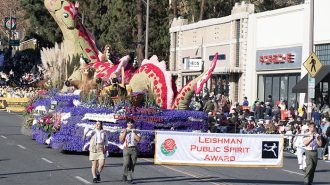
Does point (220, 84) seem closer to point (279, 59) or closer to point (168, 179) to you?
point (279, 59)

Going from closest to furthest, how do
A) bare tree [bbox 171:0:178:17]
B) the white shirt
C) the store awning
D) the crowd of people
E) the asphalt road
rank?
the white shirt → the asphalt road → the crowd of people → the store awning → bare tree [bbox 171:0:178:17]

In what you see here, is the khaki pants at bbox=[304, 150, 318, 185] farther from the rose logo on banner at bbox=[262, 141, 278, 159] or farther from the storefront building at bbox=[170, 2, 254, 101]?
the storefront building at bbox=[170, 2, 254, 101]

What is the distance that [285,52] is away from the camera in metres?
41.4

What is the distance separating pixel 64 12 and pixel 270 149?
51.8ft

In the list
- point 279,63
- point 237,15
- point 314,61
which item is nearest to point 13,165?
point 314,61

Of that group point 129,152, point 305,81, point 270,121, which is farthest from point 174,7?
point 129,152

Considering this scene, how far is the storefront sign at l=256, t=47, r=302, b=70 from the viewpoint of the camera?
132 ft

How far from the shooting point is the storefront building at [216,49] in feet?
153

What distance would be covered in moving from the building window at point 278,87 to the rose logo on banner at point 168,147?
24.1m

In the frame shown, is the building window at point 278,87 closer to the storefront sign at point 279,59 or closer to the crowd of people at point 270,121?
the storefront sign at point 279,59

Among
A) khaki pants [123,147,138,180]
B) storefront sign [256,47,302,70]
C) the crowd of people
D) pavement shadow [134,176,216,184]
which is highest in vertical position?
storefront sign [256,47,302,70]

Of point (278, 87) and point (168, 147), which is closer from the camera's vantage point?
point (168, 147)

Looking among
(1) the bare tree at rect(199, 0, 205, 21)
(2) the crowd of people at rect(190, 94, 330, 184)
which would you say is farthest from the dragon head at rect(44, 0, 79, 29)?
(1) the bare tree at rect(199, 0, 205, 21)

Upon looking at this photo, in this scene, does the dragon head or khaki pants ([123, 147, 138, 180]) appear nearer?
khaki pants ([123, 147, 138, 180])
